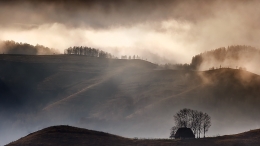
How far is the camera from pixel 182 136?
599 feet

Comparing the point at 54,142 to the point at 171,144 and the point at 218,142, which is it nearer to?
the point at 171,144

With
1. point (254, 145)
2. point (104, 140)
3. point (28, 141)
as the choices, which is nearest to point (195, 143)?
point (254, 145)

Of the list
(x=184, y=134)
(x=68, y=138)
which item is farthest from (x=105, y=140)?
(x=184, y=134)

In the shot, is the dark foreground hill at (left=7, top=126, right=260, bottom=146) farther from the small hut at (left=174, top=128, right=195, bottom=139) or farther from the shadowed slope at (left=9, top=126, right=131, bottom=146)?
the small hut at (left=174, top=128, right=195, bottom=139)

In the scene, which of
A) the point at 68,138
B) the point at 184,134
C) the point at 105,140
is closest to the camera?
the point at 68,138

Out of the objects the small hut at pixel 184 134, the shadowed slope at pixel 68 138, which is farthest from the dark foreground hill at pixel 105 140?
the small hut at pixel 184 134

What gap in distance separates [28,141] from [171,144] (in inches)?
1746

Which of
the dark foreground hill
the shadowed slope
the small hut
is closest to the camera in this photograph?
the dark foreground hill

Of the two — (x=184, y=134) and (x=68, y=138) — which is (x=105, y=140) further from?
(x=184, y=134)

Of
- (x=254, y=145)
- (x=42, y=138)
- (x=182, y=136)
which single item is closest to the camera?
(x=254, y=145)

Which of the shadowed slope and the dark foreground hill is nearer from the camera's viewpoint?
the dark foreground hill

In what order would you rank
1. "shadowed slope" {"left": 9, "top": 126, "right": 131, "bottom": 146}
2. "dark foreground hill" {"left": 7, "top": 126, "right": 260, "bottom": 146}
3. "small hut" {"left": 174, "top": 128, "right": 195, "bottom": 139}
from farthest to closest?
1. "small hut" {"left": 174, "top": 128, "right": 195, "bottom": 139}
2. "shadowed slope" {"left": 9, "top": 126, "right": 131, "bottom": 146}
3. "dark foreground hill" {"left": 7, "top": 126, "right": 260, "bottom": 146}

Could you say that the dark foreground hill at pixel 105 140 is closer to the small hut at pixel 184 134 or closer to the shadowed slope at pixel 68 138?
the shadowed slope at pixel 68 138

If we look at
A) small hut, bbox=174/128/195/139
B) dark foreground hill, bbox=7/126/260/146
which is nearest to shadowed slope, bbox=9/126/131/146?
dark foreground hill, bbox=7/126/260/146
